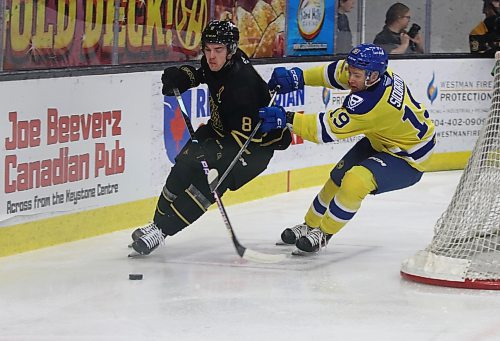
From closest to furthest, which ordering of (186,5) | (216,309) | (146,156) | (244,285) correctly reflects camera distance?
(216,309) → (244,285) → (146,156) → (186,5)

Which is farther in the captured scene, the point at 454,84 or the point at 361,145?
the point at 454,84

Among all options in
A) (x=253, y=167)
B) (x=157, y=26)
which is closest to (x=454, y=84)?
(x=157, y=26)

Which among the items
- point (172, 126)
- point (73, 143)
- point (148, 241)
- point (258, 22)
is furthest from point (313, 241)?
point (258, 22)

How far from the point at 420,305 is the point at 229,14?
126 inches

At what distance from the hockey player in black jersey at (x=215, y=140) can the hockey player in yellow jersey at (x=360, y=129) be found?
0.20m

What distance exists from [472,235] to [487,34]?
14.5ft

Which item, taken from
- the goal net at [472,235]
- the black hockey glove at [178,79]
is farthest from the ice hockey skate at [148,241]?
the goal net at [472,235]

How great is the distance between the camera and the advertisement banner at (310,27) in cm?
829

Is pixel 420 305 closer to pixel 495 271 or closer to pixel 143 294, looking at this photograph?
pixel 495 271

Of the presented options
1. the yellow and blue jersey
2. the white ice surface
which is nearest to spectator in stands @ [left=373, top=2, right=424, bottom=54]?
the white ice surface

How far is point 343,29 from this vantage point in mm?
8734

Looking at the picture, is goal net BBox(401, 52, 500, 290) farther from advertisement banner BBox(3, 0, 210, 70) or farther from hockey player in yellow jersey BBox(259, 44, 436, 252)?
advertisement banner BBox(3, 0, 210, 70)

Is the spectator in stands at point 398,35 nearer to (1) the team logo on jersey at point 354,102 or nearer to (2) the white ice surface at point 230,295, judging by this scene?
(2) the white ice surface at point 230,295

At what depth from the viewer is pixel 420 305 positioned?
4.94 metres
